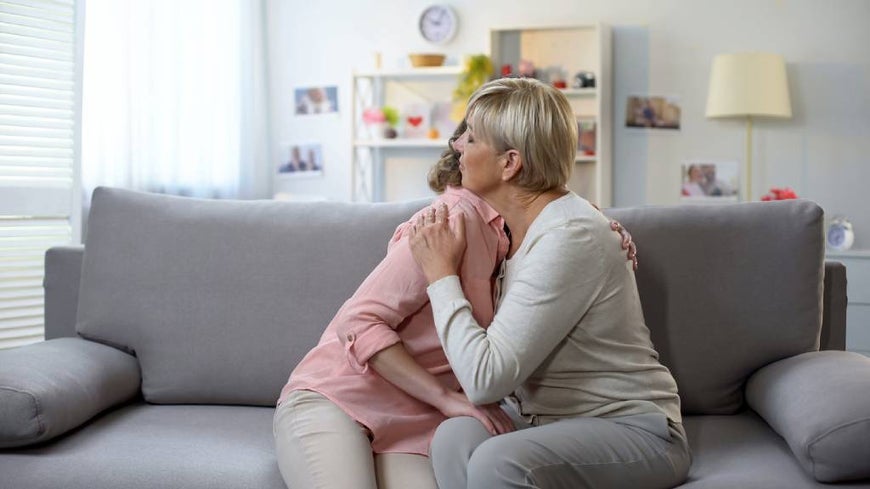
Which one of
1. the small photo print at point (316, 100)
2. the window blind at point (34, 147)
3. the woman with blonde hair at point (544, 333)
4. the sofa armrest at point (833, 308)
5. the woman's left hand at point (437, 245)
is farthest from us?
the small photo print at point (316, 100)

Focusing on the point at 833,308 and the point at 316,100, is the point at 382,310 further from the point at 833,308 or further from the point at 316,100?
the point at 316,100

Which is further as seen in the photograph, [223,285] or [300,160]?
[300,160]

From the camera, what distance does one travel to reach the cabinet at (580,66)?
5225mm

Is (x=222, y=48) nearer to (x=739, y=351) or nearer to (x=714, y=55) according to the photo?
(x=714, y=55)

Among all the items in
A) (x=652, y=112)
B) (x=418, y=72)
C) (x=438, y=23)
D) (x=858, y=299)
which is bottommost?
(x=858, y=299)

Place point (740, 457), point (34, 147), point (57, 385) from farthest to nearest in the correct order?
point (34, 147) → point (57, 385) → point (740, 457)

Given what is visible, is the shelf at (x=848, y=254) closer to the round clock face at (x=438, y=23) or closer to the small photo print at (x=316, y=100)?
the round clock face at (x=438, y=23)

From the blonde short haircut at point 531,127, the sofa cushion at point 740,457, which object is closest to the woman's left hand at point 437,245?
the blonde short haircut at point 531,127

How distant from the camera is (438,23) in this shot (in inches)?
221

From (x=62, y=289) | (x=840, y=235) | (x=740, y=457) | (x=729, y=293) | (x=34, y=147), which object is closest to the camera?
(x=740, y=457)

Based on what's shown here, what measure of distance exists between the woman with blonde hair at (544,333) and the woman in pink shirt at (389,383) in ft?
0.14

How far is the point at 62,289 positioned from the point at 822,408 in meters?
1.88

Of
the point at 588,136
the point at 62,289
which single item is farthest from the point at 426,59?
the point at 62,289

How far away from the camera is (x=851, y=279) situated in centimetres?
450
